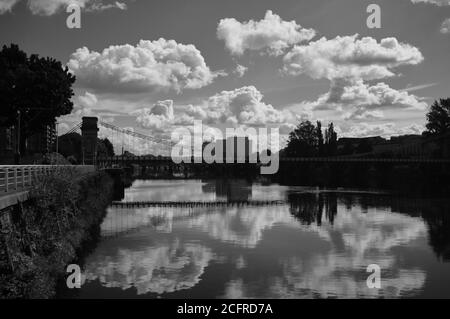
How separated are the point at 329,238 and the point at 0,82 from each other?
37.2m

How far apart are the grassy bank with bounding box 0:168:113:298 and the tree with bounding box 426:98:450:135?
4022 inches

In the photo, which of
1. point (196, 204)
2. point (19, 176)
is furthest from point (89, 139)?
point (19, 176)

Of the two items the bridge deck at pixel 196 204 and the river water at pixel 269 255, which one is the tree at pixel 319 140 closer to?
the bridge deck at pixel 196 204

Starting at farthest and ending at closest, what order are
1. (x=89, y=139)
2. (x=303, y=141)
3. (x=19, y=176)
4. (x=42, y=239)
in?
(x=303, y=141) → (x=89, y=139) → (x=19, y=176) → (x=42, y=239)

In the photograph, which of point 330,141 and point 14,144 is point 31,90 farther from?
point 330,141

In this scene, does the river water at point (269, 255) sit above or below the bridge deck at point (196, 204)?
below

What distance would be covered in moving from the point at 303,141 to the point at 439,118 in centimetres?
4290

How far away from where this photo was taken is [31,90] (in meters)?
52.8

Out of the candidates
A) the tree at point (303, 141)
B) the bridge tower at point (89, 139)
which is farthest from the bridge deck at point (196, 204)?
the tree at point (303, 141)

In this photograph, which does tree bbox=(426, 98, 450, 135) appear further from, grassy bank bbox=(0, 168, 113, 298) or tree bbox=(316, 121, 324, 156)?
grassy bank bbox=(0, 168, 113, 298)

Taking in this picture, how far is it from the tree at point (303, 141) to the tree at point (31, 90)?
326 ft

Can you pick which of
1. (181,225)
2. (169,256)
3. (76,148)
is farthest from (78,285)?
(76,148)

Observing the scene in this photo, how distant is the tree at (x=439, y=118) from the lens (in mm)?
116356

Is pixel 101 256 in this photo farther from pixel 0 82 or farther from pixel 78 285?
pixel 0 82
